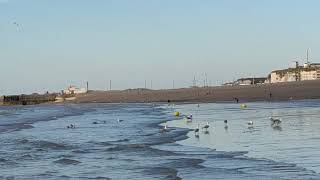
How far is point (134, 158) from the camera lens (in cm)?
2180

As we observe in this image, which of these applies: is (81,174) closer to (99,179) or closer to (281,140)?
(99,179)

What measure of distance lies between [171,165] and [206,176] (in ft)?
9.67

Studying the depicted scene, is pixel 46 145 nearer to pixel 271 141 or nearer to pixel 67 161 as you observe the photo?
pixel 67 161

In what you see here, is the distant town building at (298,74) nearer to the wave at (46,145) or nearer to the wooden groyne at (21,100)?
the wooden groyne at (21,100)

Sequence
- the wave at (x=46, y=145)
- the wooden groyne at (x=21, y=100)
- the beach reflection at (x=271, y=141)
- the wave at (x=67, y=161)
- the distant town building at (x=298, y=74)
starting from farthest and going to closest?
the wooden groyne at (x=21, y=100) → the distant town building at (x=298, y=74) → the wave at (x=46, y=145) → the wave at (x=67, y=161) → the beach reflection at (x=271, y=141)

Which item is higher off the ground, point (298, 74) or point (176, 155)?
point (298, 74)

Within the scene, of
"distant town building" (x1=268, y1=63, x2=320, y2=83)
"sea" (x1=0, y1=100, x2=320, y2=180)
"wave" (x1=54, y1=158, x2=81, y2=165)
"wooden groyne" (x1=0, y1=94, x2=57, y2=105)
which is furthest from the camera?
"wooden groyne" (x1=0, y1=94, x2=57, y2=105)

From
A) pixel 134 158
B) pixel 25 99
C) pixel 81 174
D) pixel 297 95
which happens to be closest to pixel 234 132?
pixel 134 158

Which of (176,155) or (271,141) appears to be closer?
(176,155)

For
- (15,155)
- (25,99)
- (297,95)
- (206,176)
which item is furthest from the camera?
(25,99)

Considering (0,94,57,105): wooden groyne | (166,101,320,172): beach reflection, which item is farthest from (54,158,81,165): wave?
(0,94,57,105): wooden groyne

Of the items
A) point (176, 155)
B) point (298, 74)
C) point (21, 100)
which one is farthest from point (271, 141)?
point (21, 100)

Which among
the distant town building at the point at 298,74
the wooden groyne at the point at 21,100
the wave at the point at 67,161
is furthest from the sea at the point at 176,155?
the wooden groyne at the point at 21,100

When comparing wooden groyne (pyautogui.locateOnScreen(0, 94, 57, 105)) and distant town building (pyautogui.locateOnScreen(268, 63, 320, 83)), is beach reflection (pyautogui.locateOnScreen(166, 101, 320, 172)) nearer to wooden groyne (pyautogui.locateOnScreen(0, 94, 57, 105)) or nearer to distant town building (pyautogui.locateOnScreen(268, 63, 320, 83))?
distant town building (pyautogui.locateOnScreen(268, 63, 320, 83))
